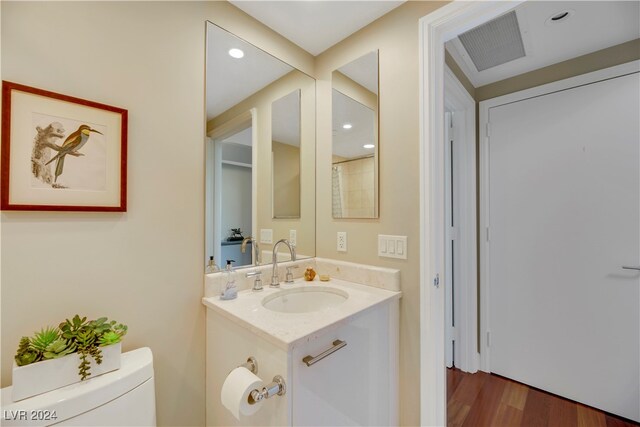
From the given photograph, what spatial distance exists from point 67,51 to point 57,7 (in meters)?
0.14

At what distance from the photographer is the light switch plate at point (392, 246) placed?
138cm

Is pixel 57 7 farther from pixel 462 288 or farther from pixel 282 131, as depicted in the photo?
pixel 462 288

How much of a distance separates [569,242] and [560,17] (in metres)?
1.39

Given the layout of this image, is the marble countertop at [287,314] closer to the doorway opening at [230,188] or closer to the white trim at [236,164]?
the doorway opening at [230,188]

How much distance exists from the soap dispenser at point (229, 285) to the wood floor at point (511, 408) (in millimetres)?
1608

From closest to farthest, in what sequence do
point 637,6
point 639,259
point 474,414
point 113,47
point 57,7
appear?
point 57,7 < point 113,47 < point 637,6 < point 639,259 < point 474,414

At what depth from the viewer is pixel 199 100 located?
4.12ft

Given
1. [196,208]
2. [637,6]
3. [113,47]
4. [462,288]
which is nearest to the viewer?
[113,47]

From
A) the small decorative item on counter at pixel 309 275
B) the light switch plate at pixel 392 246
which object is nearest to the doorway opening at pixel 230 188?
the small decorative item on counter at pixel 309 275

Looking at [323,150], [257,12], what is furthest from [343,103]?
[257,12]

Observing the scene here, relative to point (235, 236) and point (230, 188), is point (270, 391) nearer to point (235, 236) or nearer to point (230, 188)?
point (235, 236)

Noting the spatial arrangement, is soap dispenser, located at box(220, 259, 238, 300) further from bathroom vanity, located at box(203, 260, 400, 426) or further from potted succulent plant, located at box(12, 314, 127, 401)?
potted succulent plant, located at box(12, 314, 127, 401)

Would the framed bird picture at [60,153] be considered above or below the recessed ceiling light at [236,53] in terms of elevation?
below

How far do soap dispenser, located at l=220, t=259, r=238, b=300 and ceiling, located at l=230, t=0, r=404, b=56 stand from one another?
1.34 m
